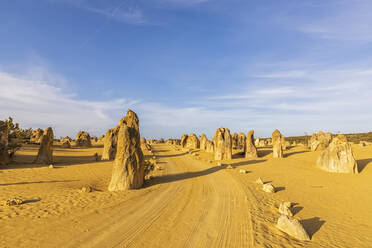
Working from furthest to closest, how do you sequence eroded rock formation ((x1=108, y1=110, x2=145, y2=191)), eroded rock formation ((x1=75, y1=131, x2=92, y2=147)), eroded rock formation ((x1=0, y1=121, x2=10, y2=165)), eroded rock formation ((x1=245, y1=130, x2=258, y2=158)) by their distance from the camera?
1. eroded rock formation ((x1=75, y1=131, x2=92, y2=147))
2. eroded rock formation ((x1=245, y1=130, x2=258, y2=158))
3. eroded rock formation ((x1=0, y1=121, x2=10, y2=165))
4. eroded rock formation ((x1=108, y1=110, x2=145, y2=191))

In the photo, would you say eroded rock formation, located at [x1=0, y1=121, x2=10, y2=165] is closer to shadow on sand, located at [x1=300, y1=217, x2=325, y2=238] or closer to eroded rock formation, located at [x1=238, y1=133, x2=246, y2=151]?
shadow on sand, located at [x1=300, y1=217, x2=325, y2=238]

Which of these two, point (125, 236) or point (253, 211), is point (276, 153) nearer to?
point (253, 211)

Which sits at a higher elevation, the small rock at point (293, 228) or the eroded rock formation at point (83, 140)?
the eroded rock formation at point (83, 140)

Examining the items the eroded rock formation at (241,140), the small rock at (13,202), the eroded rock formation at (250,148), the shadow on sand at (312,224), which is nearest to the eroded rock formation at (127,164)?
the small rock at (13,202)

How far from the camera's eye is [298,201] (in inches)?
404

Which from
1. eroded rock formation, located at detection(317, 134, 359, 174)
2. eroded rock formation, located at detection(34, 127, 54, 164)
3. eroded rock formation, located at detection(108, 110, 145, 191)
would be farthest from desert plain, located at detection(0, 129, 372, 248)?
eroded rock formation, located at detection(34, 127, 54, 164)

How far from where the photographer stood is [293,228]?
21.2 ft

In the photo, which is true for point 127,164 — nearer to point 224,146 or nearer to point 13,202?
point 13,202

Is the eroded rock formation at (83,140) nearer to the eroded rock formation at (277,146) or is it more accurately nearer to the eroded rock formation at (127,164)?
the eroded rock formation at (127,164)

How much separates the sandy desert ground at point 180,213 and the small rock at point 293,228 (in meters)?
0.23

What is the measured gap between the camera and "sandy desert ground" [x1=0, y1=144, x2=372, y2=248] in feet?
19.4

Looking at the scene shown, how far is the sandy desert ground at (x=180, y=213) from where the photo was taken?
5.92 m

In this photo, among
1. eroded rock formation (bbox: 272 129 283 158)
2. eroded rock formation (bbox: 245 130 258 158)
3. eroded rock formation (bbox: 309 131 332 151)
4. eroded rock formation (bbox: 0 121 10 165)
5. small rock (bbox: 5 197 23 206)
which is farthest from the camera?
eroded rock formation (bbox: 309 131 332 151)

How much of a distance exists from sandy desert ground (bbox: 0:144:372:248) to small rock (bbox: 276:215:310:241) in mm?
229
